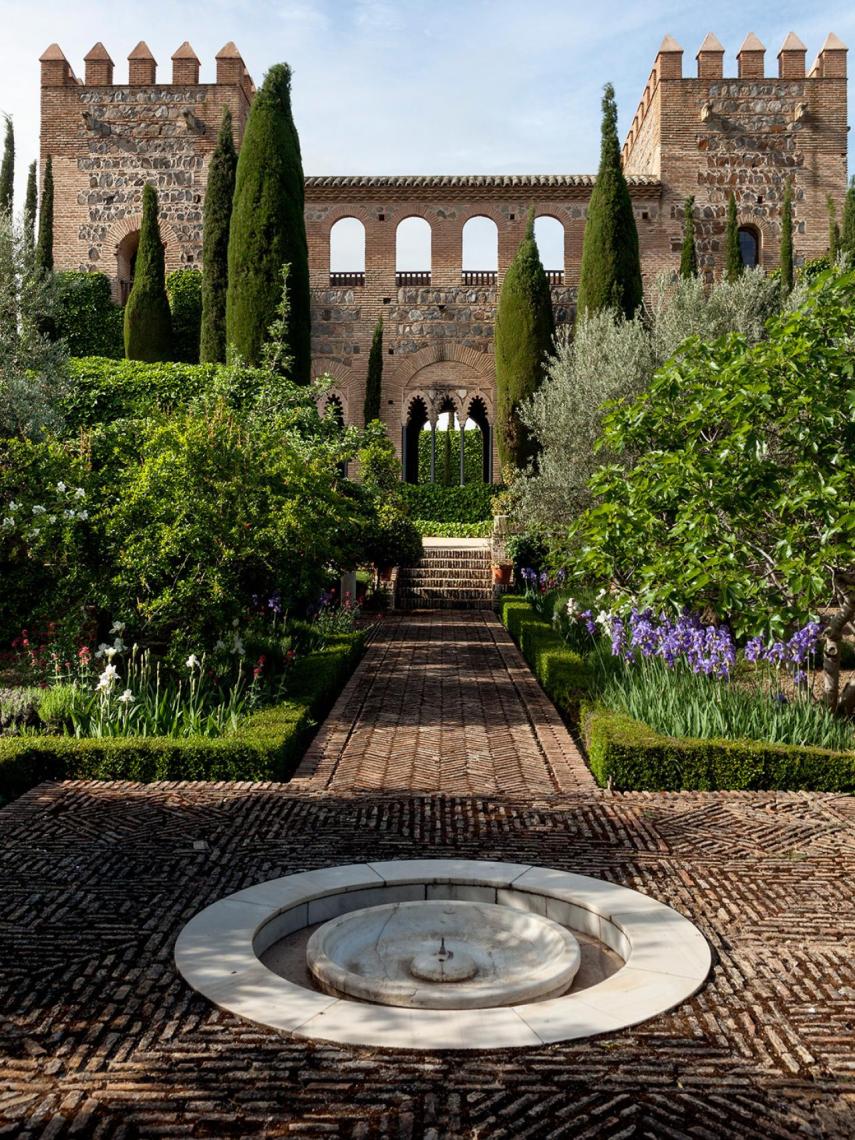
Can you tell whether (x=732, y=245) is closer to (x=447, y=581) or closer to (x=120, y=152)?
(x=447, y=581)

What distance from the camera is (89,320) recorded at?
24516mm

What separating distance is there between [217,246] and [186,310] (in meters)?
3.88

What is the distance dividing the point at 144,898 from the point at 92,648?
4.61 m

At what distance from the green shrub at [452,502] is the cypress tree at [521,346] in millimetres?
1339

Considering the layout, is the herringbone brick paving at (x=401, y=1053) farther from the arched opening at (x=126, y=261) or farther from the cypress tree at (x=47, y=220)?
the arched opening at (x=126, y=261)

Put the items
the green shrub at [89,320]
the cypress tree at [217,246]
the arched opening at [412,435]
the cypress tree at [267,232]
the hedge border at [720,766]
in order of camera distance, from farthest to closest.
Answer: the arched opening at [412,435] → the green shrub at [89,320] → the cypress tree at [217,246] → the cypress tree at [267,232] → the hedge border at [720,766]

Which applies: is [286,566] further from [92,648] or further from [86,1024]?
[86,1024]

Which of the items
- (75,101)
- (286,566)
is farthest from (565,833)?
(75,101)

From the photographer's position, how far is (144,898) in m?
4.27

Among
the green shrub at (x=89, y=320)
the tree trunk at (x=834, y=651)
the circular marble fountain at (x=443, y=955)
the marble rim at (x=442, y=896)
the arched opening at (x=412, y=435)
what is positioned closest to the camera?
the marble rim at (x=442, y=896)

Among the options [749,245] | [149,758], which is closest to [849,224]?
[749,245]

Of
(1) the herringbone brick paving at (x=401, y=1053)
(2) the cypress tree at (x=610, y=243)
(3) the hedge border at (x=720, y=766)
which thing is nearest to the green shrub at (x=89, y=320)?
(2) the cypress tree at (x=610, y=243)

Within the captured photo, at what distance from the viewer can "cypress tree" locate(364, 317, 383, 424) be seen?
24.1 metres

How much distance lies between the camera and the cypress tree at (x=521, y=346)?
21.4 metres
